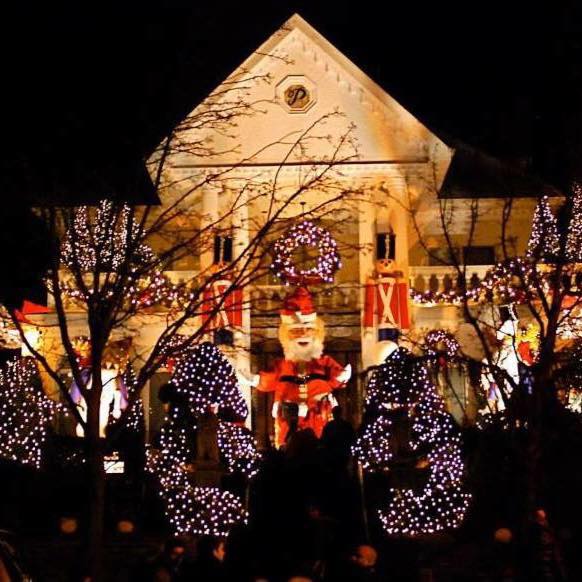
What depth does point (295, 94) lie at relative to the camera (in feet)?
73.4

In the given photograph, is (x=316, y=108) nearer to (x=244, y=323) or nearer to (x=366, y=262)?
(x=366, y=262)

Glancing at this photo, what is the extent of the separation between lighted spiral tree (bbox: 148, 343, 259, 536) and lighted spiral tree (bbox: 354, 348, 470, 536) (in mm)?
2098

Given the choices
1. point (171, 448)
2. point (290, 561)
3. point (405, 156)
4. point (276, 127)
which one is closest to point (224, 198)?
point (276, 127)

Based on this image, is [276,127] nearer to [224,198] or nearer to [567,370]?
[224,198]

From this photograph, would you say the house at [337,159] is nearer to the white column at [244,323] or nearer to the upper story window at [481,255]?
the white column at [244,323]

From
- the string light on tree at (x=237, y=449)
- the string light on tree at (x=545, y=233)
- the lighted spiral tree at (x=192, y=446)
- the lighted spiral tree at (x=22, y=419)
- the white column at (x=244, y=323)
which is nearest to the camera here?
the string light on tree at (x=545, y=233)

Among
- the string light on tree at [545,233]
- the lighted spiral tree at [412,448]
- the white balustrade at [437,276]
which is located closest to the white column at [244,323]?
the white balustrade at [437,276]

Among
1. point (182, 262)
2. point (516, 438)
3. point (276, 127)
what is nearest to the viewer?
point (516, 438)

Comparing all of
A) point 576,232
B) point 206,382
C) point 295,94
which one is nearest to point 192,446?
point 206,382

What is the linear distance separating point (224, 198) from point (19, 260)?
5975 millimetres

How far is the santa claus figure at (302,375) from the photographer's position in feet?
62.5

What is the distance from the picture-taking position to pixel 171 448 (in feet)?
48.0

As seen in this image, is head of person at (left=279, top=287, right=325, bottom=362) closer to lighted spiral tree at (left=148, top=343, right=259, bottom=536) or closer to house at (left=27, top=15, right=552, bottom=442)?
house at (left=27, top=15, right=552, bottom=442)

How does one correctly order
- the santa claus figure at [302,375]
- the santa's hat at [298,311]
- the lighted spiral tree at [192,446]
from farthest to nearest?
the santa's hat at [298,311] < the santa claus figure at [302,375] < the lighted spiral tree at [192,446]
